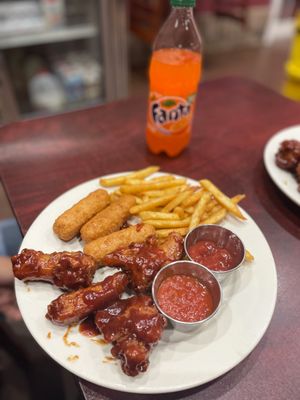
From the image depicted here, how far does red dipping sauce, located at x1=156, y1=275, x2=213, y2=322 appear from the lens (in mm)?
1366

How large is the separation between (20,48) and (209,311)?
455cm

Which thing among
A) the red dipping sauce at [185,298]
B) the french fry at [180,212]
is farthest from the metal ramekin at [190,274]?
the french fry at [180,212]

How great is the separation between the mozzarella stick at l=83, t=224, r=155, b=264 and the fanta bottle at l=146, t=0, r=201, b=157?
0.75m

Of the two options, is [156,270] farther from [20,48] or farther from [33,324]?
[20,48]

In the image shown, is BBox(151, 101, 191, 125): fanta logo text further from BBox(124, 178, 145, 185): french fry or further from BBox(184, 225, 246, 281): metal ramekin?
BBox(184, 225, 246, 281): metal ramekin

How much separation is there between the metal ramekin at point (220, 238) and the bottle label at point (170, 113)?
773mm

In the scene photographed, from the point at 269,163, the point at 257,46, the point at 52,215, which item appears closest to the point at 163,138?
the point at 269,163

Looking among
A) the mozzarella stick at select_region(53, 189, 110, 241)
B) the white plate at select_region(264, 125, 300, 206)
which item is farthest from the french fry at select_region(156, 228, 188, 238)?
the white plate at select_region(264, 125, 300, 206)

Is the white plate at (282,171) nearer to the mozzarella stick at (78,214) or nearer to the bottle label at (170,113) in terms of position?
the bottle label at (170,113)

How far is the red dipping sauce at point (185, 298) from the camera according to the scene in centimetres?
137

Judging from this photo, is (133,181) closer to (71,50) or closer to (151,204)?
(151,204)

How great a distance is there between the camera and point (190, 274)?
1.52 metres

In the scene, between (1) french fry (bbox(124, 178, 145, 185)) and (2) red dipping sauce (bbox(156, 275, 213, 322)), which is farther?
(1) french fry (bbox(124, 178, 145, 185))

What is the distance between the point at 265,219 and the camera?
1990mm
